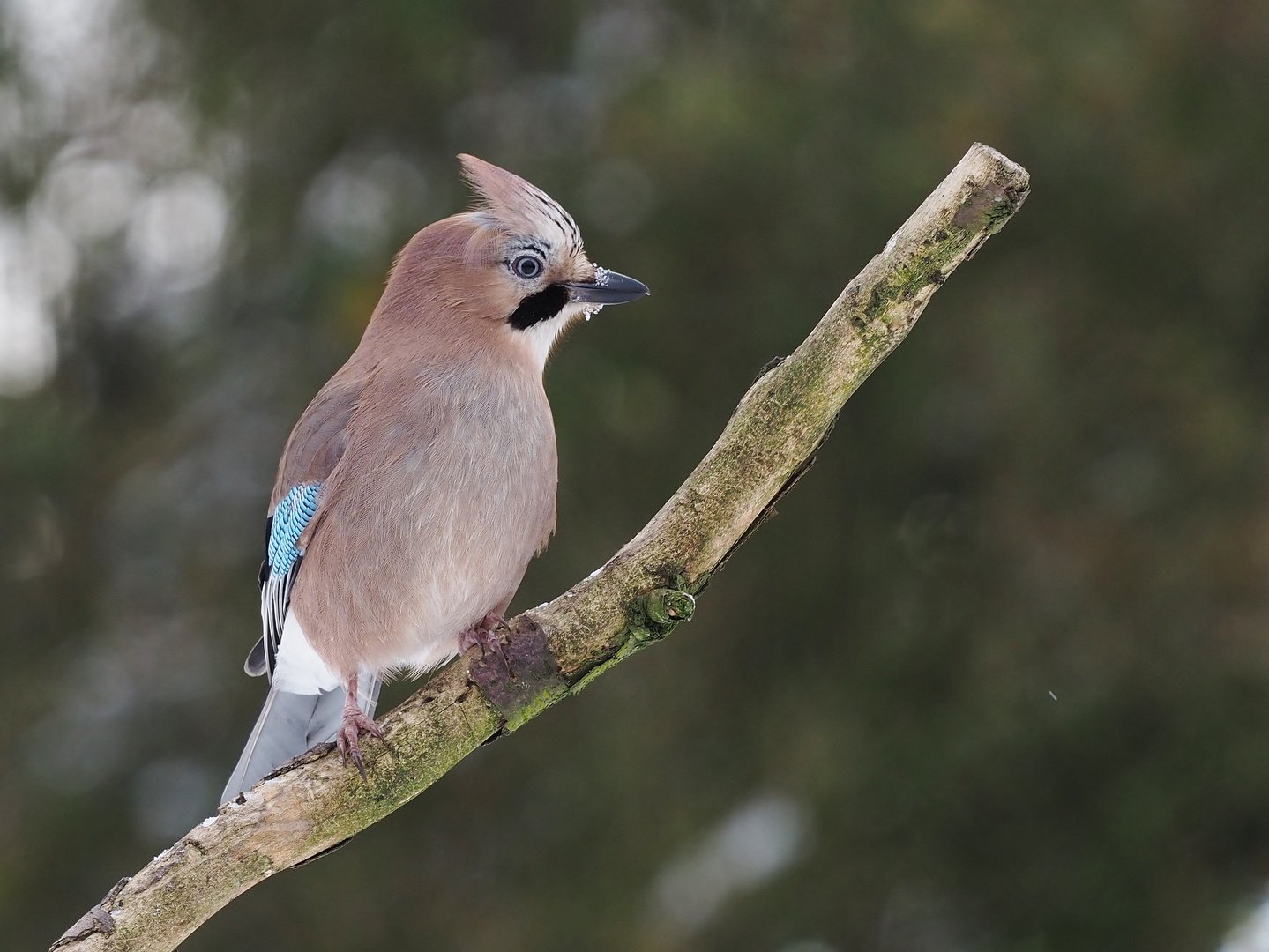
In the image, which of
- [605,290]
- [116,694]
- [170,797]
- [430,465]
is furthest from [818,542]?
[116,694]

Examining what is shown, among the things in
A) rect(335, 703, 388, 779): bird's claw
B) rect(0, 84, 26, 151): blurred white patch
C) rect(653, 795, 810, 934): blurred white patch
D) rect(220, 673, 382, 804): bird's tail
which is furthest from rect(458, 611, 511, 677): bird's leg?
rect(0, 84, 26, 151): blurred white patch

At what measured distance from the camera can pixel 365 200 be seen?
411 cm

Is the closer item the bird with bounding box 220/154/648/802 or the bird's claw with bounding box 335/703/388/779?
the bird's claw with bounding box 335/703/388/779

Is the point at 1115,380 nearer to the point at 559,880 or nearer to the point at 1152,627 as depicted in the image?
the point at 1152,627

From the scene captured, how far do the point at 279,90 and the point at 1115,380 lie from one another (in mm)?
2534

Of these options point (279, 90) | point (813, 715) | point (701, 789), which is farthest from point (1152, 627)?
Answer: point (279, 90)

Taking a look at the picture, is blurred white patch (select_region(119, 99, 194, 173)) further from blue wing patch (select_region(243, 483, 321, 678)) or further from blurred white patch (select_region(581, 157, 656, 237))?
blue wing patch (select_region(243, 483, 321, 678))

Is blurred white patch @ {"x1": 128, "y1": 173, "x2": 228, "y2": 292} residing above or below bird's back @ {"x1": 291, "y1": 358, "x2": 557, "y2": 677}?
above

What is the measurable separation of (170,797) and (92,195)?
182 centimetres

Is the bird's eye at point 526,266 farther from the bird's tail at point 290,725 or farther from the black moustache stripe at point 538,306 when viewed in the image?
the bird's tail at point 290,725

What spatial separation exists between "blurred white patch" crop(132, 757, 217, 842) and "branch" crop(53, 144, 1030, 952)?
5.41 ft

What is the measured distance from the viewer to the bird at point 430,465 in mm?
2586

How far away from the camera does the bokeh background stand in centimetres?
348

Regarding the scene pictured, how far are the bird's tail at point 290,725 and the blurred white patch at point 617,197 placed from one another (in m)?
1.49
